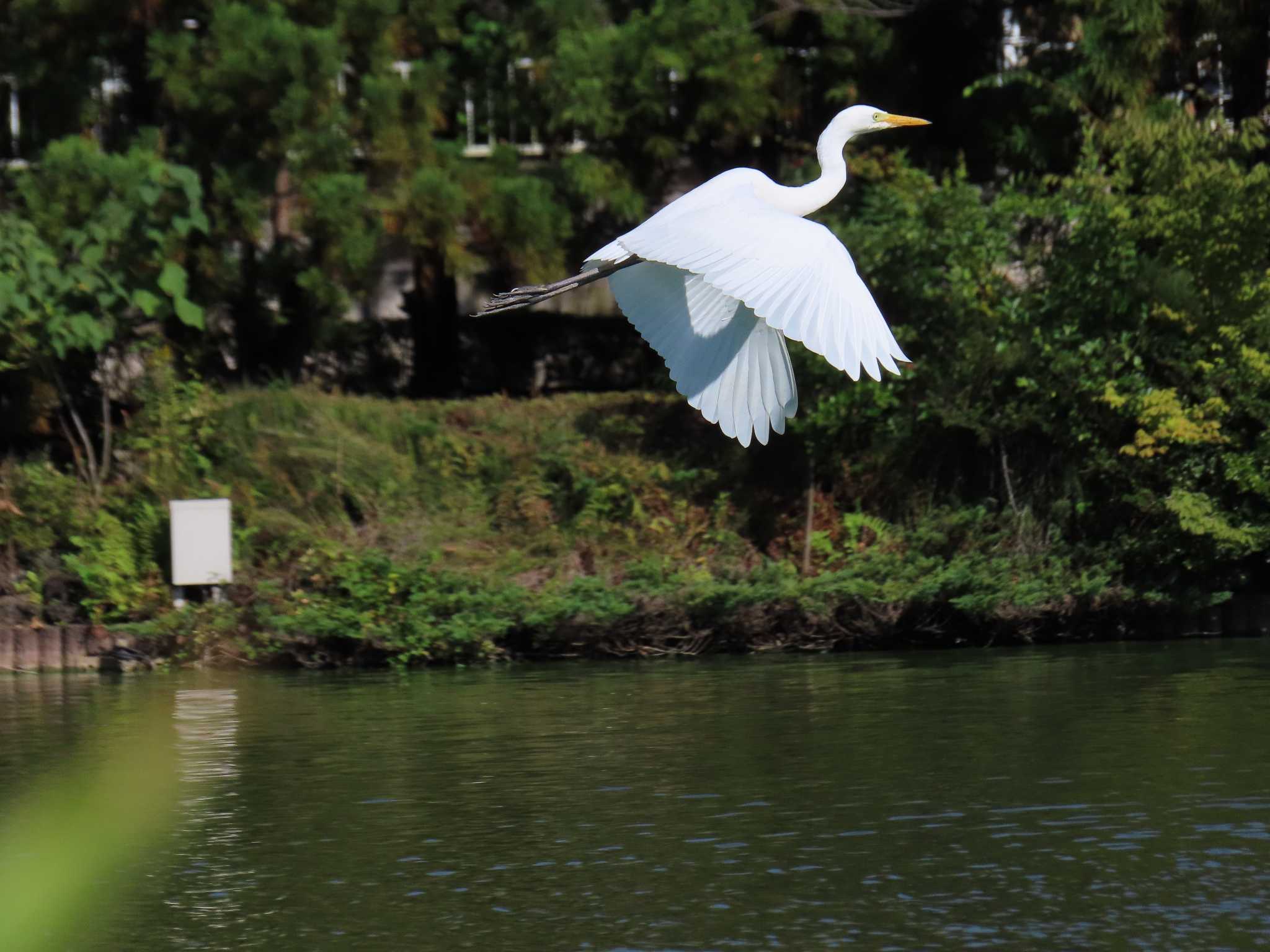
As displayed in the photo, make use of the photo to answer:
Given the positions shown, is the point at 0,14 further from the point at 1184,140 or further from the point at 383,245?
the point at 1184,140

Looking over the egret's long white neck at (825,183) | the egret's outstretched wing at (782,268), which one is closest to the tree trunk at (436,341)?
the egret's long white neck at (825,183)

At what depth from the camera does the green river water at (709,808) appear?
6.41 m

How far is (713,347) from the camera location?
346 inches

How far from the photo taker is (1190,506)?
44.2 feet

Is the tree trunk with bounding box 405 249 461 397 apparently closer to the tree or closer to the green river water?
the tree

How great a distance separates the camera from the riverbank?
532 inches

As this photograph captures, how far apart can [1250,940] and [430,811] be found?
12.1 feet

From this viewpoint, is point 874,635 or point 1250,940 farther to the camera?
point 874,635

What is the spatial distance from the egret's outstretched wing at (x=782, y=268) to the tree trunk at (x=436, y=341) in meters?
10.1

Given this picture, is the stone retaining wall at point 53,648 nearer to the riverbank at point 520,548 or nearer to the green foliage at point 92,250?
the riverbank at point 520,548

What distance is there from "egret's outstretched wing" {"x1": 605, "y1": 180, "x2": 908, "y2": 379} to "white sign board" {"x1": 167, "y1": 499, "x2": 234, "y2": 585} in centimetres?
634

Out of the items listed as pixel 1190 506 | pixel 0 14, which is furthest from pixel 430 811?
pixel 0 14

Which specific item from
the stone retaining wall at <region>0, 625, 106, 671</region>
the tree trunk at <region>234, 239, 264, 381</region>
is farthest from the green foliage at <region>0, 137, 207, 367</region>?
the stone retaining wall at <region>0, 625, 106, 671</region>

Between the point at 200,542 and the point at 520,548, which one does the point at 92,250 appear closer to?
the point at 200,542
